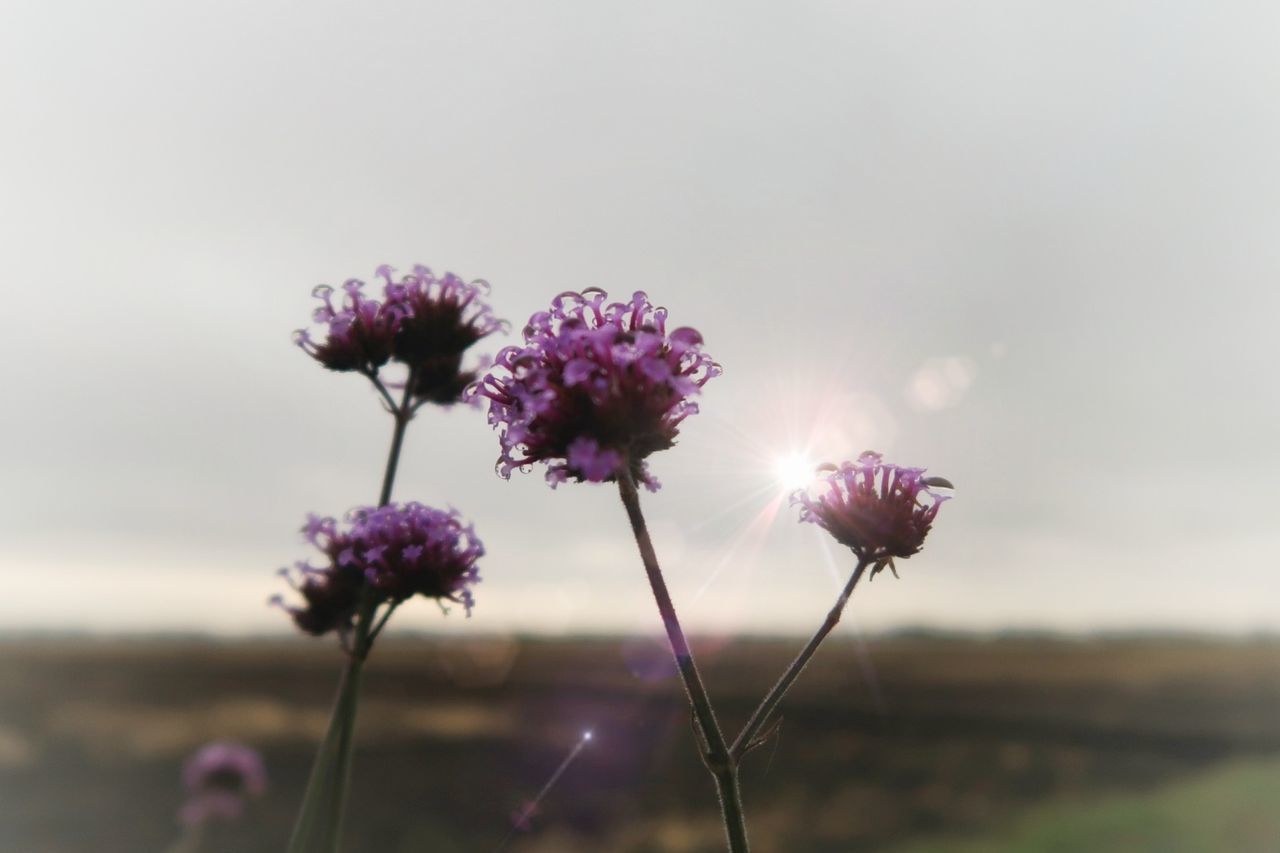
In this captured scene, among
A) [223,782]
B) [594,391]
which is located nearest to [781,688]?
[594,391]

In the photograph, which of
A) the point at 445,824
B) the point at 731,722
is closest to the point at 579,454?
the point at 445,824

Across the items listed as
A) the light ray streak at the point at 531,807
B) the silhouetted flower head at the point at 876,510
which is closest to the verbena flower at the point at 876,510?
the silhouetted flower head at the point at 876,510

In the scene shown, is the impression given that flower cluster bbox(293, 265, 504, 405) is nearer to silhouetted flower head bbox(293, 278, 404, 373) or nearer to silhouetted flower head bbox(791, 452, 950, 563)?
silhouetted flower head bbox(293, 278, 404, 373)

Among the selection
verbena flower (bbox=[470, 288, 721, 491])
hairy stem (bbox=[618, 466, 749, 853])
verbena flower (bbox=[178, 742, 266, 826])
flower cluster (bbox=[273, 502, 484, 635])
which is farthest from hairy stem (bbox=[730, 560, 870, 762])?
verbena flower (bbox=[178, 742, 266, 826])

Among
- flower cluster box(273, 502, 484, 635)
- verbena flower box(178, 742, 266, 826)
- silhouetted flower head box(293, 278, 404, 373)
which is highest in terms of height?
silhouetted flower head box(293, 278, 404, 373)

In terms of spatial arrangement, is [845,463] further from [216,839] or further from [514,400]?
[216,839]
